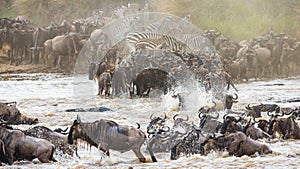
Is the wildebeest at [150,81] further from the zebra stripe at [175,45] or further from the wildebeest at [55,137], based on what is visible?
the wildebeest at [55,137]

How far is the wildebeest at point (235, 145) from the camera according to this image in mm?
8742

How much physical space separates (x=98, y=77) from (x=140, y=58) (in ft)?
2.98

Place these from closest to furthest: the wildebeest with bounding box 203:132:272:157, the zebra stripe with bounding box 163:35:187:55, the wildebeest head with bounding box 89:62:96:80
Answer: the wildebeest with bounding box 203:132:272:157 → the wildebeest head with bounding box 89:62:96:80 → the zebra stripe with bounding box 163:35:187:55

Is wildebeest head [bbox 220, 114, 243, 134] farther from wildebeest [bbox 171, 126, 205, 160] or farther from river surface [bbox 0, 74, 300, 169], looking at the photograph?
wildebeest [bbox 171, 126, 205, 160]

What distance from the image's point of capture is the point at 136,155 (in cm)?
858

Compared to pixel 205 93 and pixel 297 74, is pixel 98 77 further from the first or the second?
pixel 297 74

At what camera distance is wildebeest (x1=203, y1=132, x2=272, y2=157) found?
8742 mm

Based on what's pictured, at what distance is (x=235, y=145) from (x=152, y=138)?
1.01 meters

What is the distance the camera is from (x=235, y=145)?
28.7ft

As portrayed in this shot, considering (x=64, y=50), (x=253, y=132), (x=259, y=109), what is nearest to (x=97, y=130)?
(x=253, y=132)

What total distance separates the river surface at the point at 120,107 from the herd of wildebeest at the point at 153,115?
142 mm

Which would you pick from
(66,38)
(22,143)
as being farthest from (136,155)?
(66,38)

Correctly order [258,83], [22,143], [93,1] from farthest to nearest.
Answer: [93,1]
[258,83]
[22,143]

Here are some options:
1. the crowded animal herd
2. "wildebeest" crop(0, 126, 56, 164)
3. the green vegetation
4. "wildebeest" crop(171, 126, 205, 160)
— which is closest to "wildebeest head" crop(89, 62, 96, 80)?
the crowded animal herd
